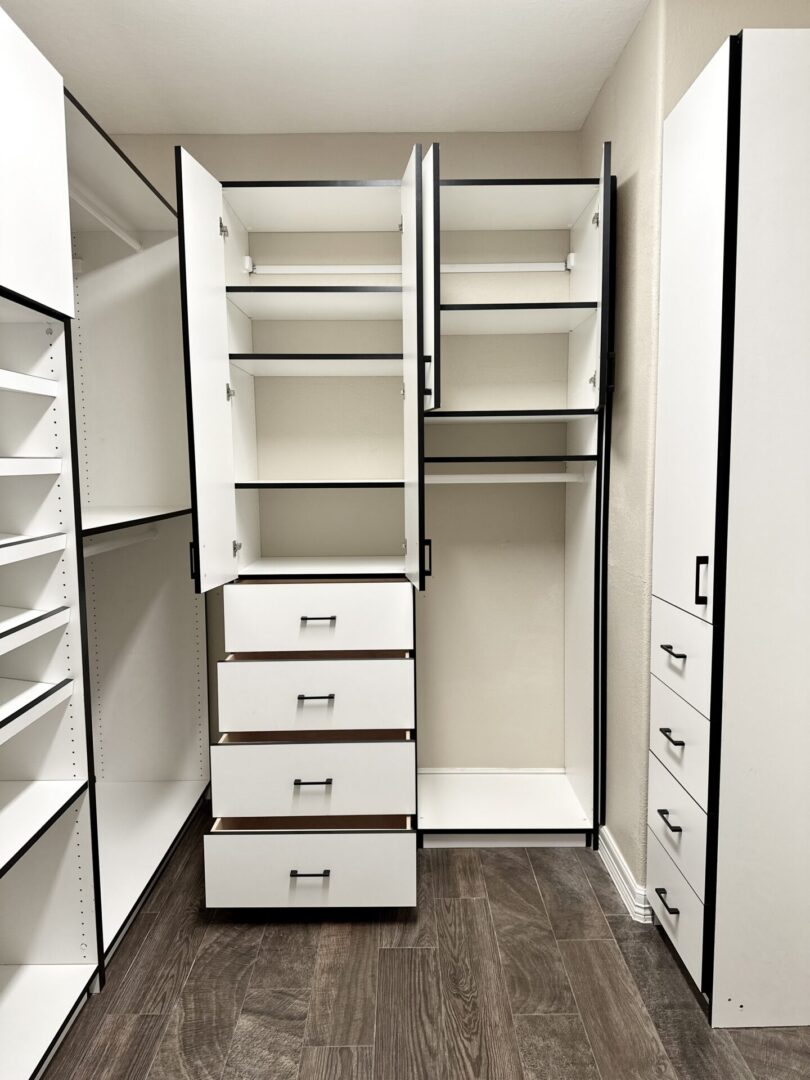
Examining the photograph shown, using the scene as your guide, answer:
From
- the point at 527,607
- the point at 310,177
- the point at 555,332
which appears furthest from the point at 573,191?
the point at 527,607

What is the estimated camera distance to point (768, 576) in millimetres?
1666

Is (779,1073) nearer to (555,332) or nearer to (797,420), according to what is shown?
(797,420)

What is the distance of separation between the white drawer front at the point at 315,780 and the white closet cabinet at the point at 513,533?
505 mm

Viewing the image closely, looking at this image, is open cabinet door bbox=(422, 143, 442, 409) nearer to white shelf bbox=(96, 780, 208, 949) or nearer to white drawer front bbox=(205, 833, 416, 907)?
white drawer front bbox=(205, 833, 416, 907)

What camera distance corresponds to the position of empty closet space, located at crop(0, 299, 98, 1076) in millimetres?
1688

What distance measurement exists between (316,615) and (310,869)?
72 cm

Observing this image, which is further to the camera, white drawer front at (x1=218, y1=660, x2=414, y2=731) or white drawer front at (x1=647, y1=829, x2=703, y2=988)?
white drawer front at (x1=218, y1=660, x2=414, y2=731)

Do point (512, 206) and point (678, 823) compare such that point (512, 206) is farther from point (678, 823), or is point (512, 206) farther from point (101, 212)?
point (678, 823)

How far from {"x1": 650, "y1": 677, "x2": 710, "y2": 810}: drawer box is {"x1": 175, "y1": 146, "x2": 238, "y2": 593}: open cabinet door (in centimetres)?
127

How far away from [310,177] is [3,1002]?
2675 millimetres

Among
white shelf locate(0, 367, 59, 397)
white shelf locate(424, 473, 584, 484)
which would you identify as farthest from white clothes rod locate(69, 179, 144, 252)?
white shelf locate(424, 473, 584, 484)

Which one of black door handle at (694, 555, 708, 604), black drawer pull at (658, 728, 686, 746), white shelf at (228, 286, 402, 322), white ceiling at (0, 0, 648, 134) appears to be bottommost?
black drawer pull at (658, 728, 686, 746)

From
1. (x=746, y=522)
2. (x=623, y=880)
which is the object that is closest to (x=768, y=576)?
(x=746, y=522)

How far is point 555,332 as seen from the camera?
2.82 metres
